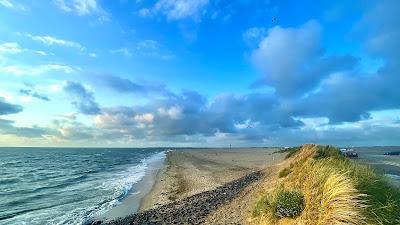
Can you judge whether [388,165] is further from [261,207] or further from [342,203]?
[342,203]

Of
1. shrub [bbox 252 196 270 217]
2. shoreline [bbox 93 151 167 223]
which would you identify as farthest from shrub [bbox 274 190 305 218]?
shoreline [bbox 93 151 167 223]

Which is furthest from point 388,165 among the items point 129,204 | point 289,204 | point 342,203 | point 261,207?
point 342,203

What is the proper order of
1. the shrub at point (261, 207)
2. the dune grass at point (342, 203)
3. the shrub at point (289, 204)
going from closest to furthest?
1. the dune grass at point (342, 203)
2. the shrub at point (289, 204)
3. the shrub at point (261, 207)

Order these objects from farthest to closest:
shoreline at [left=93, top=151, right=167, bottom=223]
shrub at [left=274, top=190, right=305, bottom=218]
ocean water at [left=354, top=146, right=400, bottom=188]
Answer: shoreline at [left=93, top=151, right=167, bottom=223], ocean water at [left=354, top=146, right=400, bottom=188], shrub at [left=274, top=190, right=305, bottom=218]

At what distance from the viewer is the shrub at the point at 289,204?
40.2 ft

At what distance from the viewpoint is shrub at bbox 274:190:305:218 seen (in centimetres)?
1226

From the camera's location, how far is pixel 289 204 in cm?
1251

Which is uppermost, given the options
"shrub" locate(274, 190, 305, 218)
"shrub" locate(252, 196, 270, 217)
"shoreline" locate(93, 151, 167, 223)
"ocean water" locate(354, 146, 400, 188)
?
"ocean water" locate(354, 146, 400, 188)

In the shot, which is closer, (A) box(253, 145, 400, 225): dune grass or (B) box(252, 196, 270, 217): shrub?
(A) box(253, 145, 400, 225): dune grass

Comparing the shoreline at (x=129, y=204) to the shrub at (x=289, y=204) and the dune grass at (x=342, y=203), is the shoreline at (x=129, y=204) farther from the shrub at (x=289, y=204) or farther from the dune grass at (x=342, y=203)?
the shrub at (x=289, y=204)

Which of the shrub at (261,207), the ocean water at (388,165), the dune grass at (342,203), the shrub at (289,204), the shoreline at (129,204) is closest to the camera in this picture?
the dune grass at (342,203)

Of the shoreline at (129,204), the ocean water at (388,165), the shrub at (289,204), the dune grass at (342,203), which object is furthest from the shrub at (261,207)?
the shoreline at (129,204)

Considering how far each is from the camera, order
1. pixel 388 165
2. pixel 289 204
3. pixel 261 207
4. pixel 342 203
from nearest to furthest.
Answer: pixel 342 203, pixel 289 204, pixel 261 207, pixel 388 165

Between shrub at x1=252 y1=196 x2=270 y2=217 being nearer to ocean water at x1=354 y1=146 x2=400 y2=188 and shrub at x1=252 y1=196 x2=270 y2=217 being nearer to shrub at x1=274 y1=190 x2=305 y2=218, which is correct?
shrub at x1=274 y1=190 x2=305 y2=218
